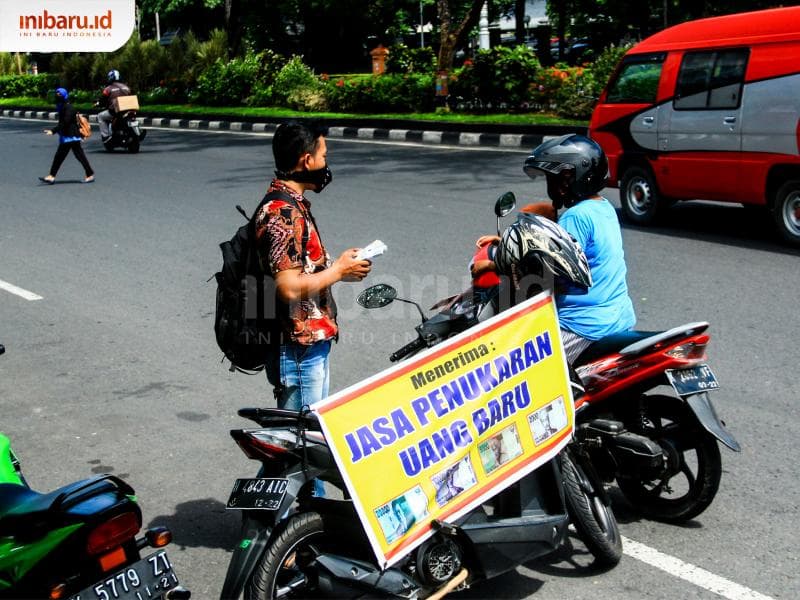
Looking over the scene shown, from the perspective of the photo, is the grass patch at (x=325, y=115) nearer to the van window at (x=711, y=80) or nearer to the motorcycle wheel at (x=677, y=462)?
the van window at (x=711, y=80)

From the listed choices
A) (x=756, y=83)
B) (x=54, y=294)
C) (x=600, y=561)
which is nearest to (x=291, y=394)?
(x=600, y=561)

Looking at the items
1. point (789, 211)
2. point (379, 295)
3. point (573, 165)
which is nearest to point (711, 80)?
point (789, 211)

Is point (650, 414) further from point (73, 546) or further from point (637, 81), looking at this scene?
point (637, 81)

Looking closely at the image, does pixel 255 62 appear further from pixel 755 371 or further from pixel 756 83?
pixel 755 371

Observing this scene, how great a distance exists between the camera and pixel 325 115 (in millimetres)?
24172

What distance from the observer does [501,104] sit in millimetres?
21812

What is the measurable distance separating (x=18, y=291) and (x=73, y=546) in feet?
20.5

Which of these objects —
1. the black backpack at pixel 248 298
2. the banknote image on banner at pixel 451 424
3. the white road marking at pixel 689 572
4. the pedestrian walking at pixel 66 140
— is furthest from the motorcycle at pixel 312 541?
the pedestrian walking at pixel 66 140

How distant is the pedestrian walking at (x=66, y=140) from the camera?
49.8ft

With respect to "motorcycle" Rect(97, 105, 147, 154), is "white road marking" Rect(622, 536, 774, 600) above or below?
below

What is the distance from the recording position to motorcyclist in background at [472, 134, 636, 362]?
13.5ft

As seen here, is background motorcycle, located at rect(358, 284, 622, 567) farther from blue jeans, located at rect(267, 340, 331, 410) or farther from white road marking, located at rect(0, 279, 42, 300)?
white road marking, located at rect(0, 279, 42, 300)

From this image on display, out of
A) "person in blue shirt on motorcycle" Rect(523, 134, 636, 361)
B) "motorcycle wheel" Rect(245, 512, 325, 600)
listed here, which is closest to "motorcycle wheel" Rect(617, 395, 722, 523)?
"person in blue shirt on motorcycle" Rect(523, 134, 636, 361)

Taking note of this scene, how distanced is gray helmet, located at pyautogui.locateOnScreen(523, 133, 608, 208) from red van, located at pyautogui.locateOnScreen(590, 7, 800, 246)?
5.55 meters
